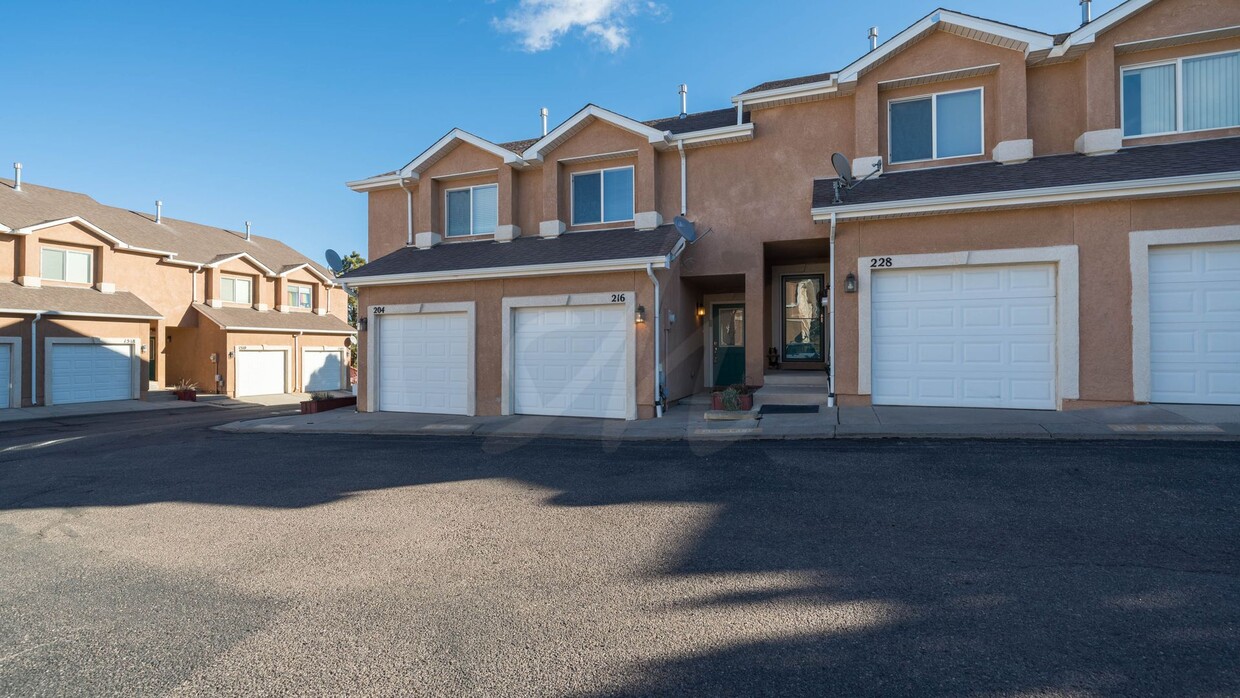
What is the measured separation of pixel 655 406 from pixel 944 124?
818 centimetres

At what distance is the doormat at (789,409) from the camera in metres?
11.5

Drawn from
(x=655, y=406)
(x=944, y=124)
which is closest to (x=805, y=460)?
(x=655, y=406)

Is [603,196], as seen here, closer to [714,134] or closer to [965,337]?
[714,134]

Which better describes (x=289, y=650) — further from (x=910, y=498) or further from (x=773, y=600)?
(x=910, y=498)

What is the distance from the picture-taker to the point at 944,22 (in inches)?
471

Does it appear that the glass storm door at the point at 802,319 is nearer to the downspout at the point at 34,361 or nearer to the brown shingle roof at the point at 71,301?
the brown shingle roof at the point at 71,301

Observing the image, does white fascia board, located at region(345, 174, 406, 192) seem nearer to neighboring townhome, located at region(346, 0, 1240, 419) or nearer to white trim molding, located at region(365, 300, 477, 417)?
neighboring townhome, located at region(346, 0, 1240, 419)

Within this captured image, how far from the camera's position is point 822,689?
113 inches

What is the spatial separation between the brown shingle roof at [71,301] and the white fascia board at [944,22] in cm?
2489

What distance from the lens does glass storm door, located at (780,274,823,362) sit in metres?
16.0

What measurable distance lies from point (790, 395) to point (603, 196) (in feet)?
21.9

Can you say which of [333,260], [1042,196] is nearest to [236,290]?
[333,260]

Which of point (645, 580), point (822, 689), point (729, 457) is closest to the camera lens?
point (822, 689)

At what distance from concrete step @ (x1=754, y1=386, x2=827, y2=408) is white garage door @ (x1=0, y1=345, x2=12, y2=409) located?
23216 mm
